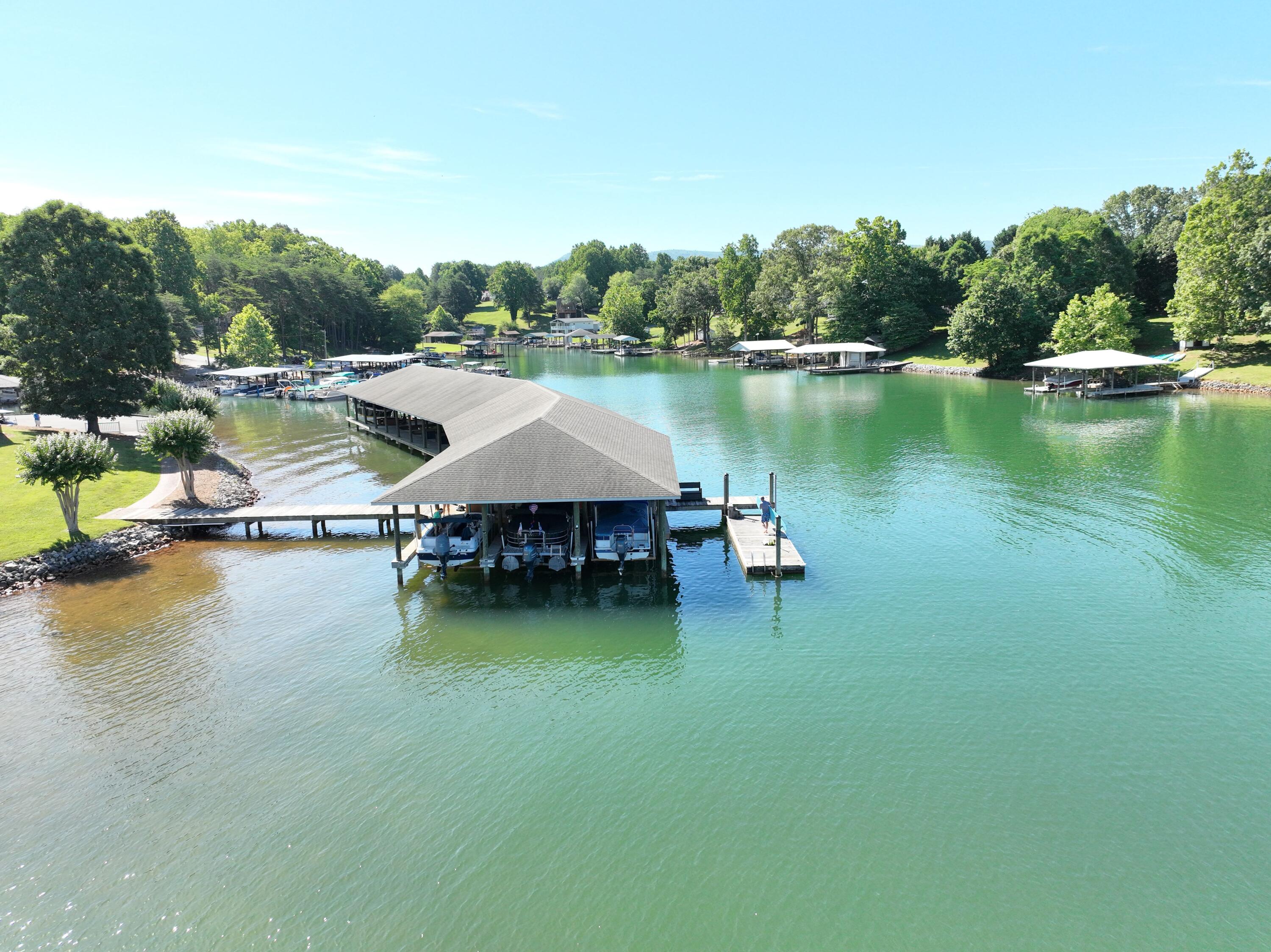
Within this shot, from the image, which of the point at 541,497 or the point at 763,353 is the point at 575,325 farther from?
the point at 541,497

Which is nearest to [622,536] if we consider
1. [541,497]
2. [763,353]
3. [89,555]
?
[541,497]

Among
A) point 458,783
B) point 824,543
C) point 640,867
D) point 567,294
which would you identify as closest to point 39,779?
point 458,783

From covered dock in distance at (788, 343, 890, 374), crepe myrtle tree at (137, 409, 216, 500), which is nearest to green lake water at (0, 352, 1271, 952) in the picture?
crepe myrtle tree at (137, 409, 216, 500)

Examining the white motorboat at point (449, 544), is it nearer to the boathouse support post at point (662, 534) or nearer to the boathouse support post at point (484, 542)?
the boathouse support post at point (484, 542)

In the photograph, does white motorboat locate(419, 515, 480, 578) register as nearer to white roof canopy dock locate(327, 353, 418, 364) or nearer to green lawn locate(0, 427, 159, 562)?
green lawn locate(0, 427, 159, 562)

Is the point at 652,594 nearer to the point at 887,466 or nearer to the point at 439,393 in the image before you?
the point at 887,466

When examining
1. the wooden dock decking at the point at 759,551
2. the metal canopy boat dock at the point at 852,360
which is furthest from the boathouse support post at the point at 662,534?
the metal canopy boat dock at the point at 852,360
